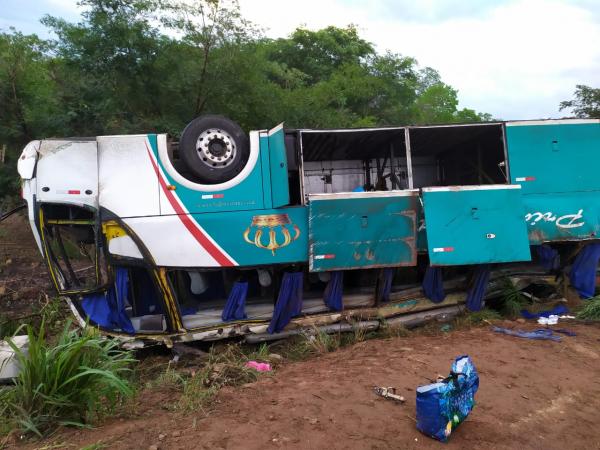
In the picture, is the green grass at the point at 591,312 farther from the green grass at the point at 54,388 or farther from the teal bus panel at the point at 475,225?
the green grass at the point at 54,388

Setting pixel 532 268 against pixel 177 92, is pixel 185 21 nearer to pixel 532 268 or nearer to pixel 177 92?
pixel 177 92

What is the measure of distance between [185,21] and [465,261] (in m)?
8.08

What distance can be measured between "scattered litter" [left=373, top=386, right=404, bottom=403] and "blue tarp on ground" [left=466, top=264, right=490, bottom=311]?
302 cm

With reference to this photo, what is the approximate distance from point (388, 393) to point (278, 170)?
2.98 metres

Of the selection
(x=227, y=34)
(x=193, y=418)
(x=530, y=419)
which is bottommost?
(x=530, y=419)

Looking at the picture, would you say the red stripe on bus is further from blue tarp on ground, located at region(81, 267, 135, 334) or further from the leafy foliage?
the leafy foliage

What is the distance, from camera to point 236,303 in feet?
18.5

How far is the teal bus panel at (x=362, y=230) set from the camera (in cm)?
551

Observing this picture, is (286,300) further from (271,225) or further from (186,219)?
(186,219)

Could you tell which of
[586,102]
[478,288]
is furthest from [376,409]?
[586,102]

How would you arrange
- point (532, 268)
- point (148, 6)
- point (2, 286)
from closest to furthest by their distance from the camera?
1. point (532, 268)
2. point (2, 286)
3. point (148, 6)

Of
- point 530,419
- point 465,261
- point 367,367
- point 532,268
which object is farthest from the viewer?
point 532,268

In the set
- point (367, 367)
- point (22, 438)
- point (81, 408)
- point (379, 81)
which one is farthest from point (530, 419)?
point (379, 81)

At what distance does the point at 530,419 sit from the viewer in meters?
3.37
